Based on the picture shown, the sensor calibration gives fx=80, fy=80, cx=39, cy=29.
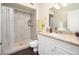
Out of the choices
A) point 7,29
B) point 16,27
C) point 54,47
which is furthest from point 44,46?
point 7,29

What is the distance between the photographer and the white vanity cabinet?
1.09 m

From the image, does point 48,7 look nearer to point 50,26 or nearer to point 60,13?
point 60,13

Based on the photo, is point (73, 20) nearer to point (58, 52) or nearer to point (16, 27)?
point (58, 52)

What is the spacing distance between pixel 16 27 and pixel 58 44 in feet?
2.49

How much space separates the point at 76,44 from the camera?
0.98 m

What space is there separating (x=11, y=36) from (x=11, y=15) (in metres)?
0.36

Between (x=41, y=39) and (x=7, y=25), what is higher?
(x=7, y=25)

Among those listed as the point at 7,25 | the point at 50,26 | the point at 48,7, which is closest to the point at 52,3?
the point at 48,7

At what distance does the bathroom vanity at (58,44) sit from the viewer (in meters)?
1.06

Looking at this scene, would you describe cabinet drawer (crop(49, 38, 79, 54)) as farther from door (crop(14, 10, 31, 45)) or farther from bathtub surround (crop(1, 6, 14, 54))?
bathtub surround (crop(1, 6, 14, 54))

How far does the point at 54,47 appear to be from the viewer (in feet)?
4.36

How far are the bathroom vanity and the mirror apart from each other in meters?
0.18
